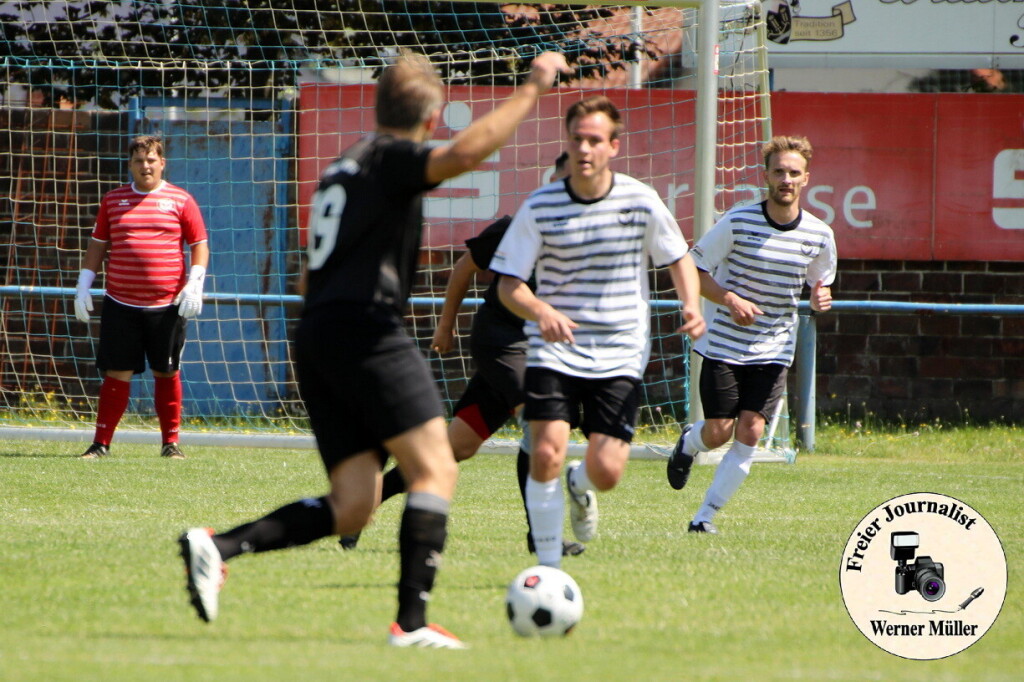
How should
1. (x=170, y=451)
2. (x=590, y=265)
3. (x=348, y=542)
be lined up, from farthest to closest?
(x=170, y=451), (x=348, y=542), (x=590, y=265)

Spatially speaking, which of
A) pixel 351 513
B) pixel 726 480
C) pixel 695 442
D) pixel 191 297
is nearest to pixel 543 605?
pixel 351 513

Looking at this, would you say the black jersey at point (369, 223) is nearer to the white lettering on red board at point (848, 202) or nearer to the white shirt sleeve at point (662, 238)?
the white shirt sleeve at point (662, 238)

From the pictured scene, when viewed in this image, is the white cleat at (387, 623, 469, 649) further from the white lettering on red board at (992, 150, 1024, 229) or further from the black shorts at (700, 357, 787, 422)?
the white lettering on red board at (992, 150, 1024, 229)

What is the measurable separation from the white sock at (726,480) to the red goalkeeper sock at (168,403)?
15.0 feet

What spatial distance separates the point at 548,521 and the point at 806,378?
7.00m

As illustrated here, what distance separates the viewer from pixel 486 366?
20.3 ft

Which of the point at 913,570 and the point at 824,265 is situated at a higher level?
the point at 824,265

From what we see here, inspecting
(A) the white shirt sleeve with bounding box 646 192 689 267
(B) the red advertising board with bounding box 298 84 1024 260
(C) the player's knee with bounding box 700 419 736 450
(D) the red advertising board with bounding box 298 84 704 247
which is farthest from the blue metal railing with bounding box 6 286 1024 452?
(A) the white shirt sleeve with bounding box 646 192 689 267

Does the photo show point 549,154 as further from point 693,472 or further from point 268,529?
point 268,529

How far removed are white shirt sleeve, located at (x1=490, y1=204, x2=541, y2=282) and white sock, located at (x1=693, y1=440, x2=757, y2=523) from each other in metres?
2.43

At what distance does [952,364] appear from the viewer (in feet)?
43.8

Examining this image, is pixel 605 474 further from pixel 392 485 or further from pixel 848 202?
pixel 848 202

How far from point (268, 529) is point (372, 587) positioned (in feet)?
2.59

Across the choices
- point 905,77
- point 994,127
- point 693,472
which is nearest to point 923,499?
point 693,472
